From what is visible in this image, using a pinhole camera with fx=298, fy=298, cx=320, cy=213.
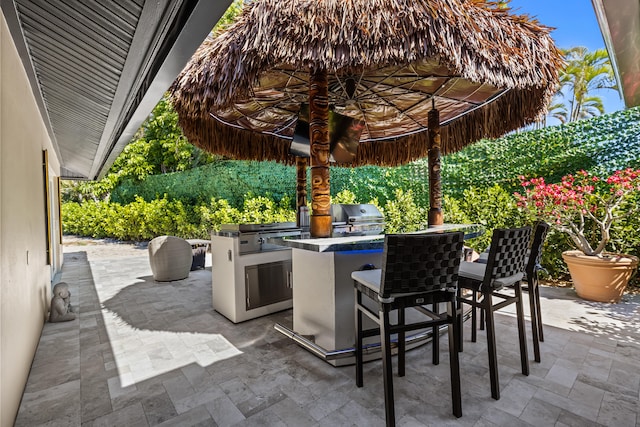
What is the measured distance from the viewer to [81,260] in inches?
314

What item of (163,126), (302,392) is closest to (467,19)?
(302,392)

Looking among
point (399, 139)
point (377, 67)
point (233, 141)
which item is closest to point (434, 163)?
point (377, 67)

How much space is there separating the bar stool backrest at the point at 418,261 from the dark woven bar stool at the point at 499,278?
42cm

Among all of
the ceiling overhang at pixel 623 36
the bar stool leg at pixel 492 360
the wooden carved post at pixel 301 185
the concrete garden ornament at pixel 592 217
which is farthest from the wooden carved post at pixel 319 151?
the concrete garden ornament at pixel 592 217

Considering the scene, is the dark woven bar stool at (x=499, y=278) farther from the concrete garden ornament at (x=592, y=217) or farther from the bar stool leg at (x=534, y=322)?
the concrete garden ornament at (x=592, y=217)

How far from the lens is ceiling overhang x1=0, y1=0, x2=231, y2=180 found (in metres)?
1.66

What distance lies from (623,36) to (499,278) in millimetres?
1605

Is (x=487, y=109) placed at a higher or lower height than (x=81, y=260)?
higher

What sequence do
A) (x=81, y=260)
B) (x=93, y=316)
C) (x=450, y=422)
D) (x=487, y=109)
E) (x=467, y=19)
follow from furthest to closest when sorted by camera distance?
1. (x=81, y=260)
2. (x=487, y=109)
3. (x=93, y=316)
4. (x=467, y=19)
5. (x=450, y=422)

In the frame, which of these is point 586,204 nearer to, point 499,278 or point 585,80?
point 499,278

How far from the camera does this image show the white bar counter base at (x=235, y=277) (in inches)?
132

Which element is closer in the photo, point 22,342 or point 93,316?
point 22,342

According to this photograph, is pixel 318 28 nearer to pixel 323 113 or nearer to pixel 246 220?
pixel 323 113

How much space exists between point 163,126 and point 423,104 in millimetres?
11164
